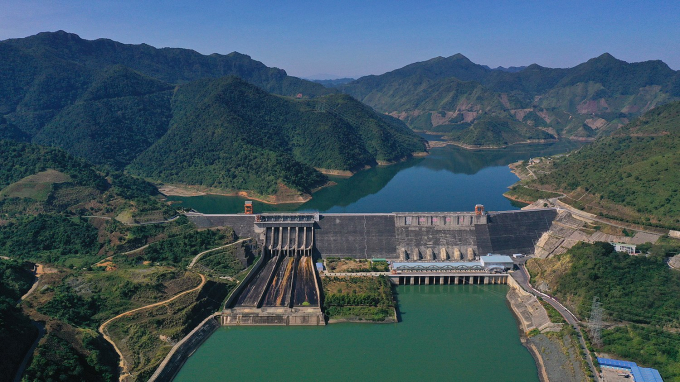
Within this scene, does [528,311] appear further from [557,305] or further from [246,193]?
[246,193]

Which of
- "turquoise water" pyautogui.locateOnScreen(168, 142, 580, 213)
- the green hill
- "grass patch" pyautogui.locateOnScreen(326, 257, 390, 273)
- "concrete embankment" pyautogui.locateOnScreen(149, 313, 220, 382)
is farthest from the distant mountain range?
"concrete embankment" pyautogui.locateOnScreen(149, 313, 220, 382)

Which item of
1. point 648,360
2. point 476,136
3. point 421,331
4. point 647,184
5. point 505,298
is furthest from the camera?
point 476,136

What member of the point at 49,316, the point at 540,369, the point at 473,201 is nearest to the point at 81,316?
the point at 49,316

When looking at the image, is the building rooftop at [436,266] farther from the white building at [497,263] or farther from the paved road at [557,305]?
the paved road at [557,305]

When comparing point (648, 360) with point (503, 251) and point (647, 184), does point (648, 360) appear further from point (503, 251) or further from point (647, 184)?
point (647, 184)

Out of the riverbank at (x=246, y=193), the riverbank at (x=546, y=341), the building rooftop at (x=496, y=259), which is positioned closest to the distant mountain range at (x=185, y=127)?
the riverbank at (x=246, y=193)

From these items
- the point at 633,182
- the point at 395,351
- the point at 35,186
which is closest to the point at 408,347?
the point at 395,351
